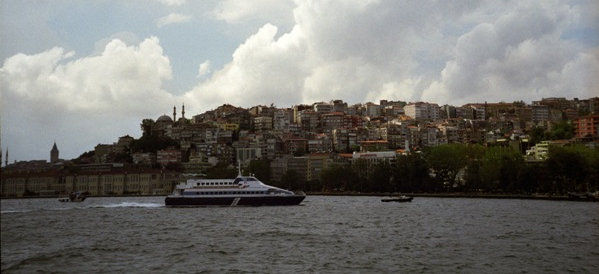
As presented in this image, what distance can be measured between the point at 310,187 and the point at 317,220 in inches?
2128

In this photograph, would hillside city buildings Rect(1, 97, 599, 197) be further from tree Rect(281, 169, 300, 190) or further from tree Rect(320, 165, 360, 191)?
tree Rect(320, 165, 360, 191)

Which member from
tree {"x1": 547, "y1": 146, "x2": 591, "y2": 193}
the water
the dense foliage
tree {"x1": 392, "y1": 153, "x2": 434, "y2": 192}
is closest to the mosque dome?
the dense foliage

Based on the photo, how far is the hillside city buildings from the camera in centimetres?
9238

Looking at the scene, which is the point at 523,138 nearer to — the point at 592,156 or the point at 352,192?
the point at 352,192

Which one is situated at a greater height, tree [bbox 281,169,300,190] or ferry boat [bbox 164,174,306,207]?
tree [bbox 281,169,300,190]

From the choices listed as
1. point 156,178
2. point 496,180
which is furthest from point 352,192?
point 156,178

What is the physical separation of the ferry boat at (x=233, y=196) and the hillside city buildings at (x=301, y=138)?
26.1 metres

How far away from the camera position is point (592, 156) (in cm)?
5653

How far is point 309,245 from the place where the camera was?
2139cm

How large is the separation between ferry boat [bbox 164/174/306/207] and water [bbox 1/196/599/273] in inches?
576

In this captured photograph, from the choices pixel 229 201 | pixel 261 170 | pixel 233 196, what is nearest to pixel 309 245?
pixel 233 196

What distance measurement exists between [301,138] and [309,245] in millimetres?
92160

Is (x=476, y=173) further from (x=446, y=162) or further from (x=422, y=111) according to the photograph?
(x=422, y=111)

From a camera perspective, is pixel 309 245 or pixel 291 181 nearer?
pixel 309 245
